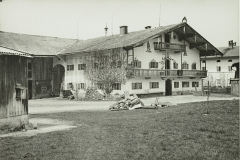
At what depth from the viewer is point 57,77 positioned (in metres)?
38.2

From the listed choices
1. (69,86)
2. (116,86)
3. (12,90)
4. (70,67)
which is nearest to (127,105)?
(12,90)

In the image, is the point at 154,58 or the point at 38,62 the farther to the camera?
the point at 38,62

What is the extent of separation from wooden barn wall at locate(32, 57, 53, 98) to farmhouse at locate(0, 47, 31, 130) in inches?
904

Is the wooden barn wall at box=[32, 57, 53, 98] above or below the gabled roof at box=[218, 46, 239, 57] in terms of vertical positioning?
below

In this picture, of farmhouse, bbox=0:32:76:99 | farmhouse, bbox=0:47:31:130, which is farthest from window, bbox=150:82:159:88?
farmhouse, bbox=0:47:31:130

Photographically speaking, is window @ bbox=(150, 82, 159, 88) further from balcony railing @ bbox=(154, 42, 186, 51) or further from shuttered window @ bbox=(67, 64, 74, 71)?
shuttered window @ bbox=(67, 64, 74, 71)

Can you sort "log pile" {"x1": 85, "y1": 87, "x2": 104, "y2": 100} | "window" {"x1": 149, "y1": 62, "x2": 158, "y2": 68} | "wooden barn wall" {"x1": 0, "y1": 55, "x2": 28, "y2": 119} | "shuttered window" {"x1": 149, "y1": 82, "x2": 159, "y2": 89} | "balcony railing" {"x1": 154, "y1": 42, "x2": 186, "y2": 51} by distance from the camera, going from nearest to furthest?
"wooden barn wall" {"x1": 0, "y1": 55, "x2": 28, "y2": 119}, "log pile" {"x1": 85, "y1": 87, "x2": 104, "y2": 100}, "shuttered window" {"x1": 149, "y1": 82, "x2": 159, "y2": 89}, "window" {"x1": 149, "y1": 62, "x2": 158, "y2": 68}, "balcony railing" {"x1": 154, "y1": 42, "x2": 186, "y2": 51}

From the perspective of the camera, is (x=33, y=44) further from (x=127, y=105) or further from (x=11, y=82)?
(x=11, y=82)

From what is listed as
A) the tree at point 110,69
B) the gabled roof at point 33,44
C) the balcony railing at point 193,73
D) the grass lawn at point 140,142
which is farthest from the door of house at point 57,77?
the grass lawn at point 140,142

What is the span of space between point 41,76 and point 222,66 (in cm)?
3329

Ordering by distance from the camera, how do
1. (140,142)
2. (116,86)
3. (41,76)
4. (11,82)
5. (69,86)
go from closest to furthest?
1. (140,142)
2. (11,82)
3. (116,86)
4. (41,76)
5. (69,86)

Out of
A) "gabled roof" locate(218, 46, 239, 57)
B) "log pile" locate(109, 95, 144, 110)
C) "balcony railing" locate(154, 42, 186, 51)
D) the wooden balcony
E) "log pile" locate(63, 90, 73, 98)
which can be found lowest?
"log pile" locate(109, 95, 144, 110)

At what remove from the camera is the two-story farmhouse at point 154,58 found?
3144 centimetres

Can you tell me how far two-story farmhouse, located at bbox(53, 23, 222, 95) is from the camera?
31438 millimetres
